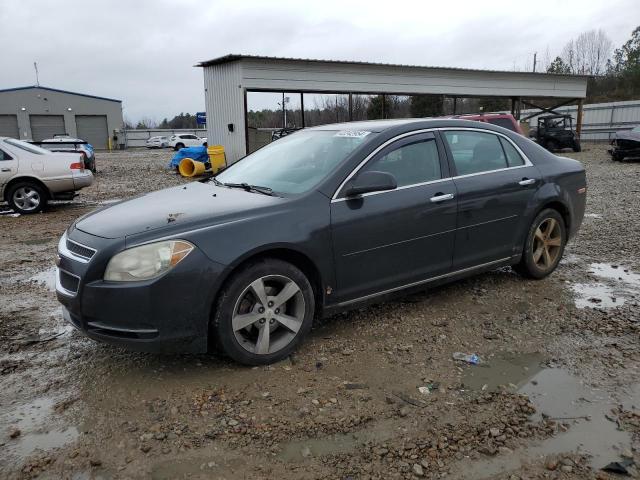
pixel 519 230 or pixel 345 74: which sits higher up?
pixel 345 74

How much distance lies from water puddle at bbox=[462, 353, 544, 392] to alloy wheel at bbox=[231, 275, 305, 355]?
1216mm

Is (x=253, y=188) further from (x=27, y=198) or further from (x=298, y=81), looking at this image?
(x=298, y=81)

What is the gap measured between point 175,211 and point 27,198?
327 inches

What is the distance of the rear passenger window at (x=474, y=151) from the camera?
179 inches

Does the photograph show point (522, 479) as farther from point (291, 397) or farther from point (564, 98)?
point (564, 98)

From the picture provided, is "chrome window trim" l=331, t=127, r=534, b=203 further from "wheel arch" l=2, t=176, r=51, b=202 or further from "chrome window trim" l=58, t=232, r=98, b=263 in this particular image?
"wheel arch" l=2, t=176, r=51, b=202

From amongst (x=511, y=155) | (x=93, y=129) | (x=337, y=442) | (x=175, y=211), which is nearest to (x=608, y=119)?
(x=511, y=155)

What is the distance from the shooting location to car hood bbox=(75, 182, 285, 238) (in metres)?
3.36

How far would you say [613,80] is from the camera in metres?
48.6

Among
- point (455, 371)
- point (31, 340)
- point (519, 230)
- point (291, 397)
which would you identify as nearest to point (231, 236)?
point (291, 397)

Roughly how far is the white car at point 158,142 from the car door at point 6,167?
40115 mm

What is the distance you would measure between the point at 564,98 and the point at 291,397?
29.0 m

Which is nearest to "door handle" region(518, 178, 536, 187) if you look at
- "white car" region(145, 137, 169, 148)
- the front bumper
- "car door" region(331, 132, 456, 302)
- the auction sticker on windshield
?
"car door" region(331, 132, 456, 302)

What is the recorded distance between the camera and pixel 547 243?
17.3 ft
